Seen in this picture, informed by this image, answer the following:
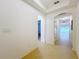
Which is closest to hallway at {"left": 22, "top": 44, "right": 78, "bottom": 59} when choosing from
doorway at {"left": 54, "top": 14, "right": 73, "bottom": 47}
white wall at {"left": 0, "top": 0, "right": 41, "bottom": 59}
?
white wall at {"left": 0, "top": 0, "right": 41, "bottom": 59}

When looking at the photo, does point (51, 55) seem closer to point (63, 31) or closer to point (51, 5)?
point (51, 5)

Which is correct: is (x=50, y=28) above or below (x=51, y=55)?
above

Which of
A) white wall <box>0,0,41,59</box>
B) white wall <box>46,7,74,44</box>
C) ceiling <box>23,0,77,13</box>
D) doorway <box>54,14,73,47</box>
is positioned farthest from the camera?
doorway <box>54,14,73,47</box>

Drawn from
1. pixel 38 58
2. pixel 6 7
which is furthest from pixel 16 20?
pixel 38 58

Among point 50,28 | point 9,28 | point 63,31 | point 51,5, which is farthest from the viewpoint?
point 63,31

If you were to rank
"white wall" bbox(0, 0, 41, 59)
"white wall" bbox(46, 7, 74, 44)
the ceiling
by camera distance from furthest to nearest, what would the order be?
1. "white wall" bbox(46, 7, 74, 44)
2. the ceiling
3. "white wall" bbox(0, 0, 41, 59)

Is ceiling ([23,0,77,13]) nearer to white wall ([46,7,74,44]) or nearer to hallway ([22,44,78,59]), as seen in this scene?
white wall ([46,7,74,44])

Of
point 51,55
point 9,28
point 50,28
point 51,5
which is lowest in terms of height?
point 51,55

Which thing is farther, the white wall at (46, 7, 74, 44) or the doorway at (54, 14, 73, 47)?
the doorway at (54, 14, 73, 47)

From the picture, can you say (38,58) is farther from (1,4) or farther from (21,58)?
(1,4)

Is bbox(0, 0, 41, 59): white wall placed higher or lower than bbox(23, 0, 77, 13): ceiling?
lower

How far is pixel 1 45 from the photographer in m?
2.58

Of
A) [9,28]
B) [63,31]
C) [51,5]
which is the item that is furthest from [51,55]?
[63,31]

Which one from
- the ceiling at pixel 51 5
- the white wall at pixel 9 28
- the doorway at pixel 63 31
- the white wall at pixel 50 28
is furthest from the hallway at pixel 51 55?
the white wall at pixel 50 28
